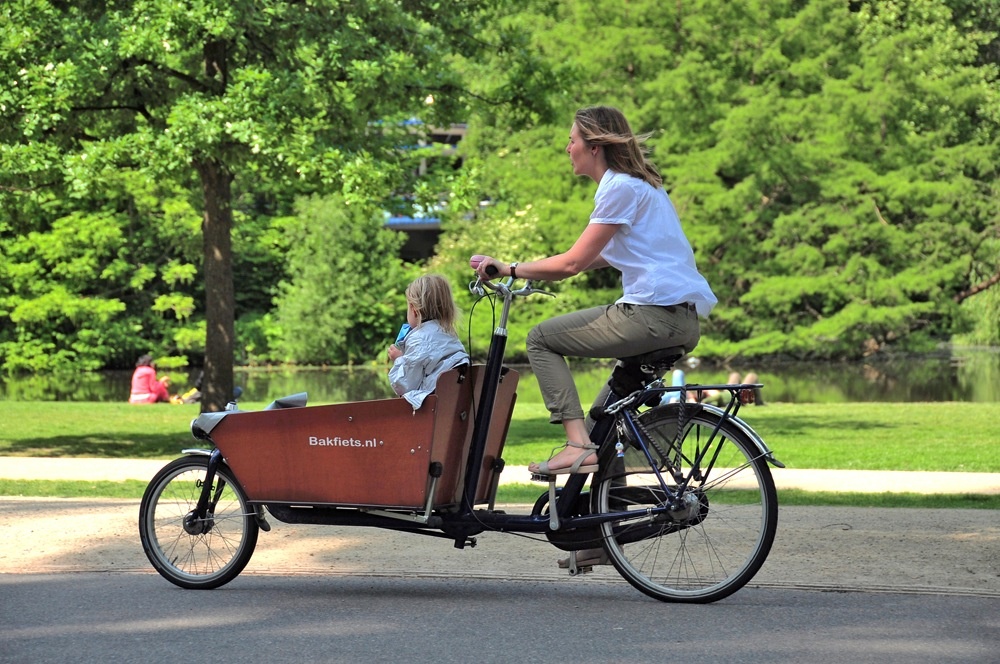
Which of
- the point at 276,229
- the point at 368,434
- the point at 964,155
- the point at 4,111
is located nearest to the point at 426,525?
the point at 368,434

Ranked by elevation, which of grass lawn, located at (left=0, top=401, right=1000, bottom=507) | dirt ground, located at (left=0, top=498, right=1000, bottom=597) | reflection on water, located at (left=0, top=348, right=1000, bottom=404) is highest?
dirt ground, located at (left=0, top=498, right=1000, bottom=597)

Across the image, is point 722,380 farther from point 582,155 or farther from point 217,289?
point 582,155

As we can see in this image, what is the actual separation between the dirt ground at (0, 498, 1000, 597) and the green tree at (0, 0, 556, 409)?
7050mm

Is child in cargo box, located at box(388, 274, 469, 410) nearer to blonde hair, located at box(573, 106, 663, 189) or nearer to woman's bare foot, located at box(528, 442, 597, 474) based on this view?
woman's bare foot, located at box(528, 442, 597, 474)

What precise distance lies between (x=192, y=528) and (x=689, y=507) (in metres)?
2.26

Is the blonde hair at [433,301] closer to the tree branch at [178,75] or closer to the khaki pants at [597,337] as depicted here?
the khaki pants at [597,337]

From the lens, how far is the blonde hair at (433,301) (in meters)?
6.16

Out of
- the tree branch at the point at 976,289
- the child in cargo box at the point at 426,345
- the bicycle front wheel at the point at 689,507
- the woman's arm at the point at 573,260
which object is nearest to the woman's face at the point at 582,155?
the woman's arm at the point at 573,260

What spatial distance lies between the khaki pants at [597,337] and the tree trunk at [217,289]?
12241 millimetres

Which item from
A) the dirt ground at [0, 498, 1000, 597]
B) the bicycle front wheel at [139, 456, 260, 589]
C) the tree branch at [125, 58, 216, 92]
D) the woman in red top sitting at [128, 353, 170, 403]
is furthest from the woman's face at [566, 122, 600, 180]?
the woman in red top sitting at [128, 353, 170, 403]

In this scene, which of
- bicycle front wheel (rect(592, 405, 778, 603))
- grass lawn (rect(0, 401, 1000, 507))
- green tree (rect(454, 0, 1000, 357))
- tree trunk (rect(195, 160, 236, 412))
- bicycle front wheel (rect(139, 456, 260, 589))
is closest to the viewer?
bicycle front wheel (rect(592, 405, 778, 603))

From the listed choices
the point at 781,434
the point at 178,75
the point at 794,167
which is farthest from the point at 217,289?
the point at 794,167

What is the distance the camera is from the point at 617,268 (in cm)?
581

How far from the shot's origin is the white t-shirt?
5793 mm
